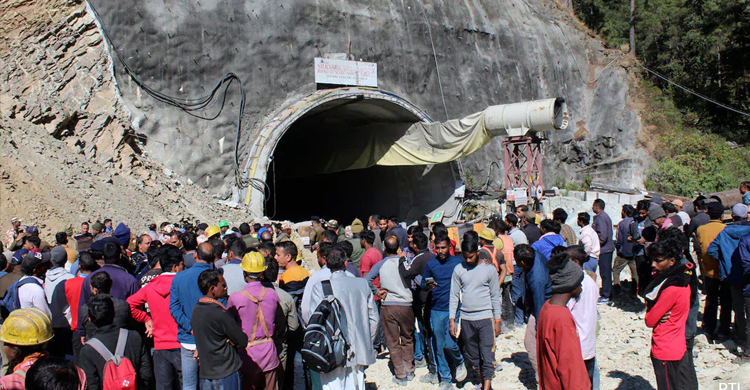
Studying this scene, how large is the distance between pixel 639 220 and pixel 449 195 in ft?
34.2

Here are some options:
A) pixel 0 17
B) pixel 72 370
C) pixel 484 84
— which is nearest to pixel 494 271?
pixel 72 370

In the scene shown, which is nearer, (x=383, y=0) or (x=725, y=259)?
(x=725, y=259)

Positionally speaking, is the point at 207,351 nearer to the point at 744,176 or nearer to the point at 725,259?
the point at 725,259

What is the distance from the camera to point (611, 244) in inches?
367

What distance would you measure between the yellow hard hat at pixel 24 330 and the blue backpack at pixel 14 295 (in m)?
2.25

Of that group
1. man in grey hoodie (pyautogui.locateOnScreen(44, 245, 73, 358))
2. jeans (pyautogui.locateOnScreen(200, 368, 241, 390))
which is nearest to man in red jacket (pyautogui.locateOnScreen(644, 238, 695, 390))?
jeans (pyautogui.locateOnScreen(200, 368, 241, 390))

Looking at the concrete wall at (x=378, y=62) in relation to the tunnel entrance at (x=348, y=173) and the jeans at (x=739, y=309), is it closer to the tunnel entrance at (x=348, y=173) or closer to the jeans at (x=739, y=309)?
the tunnel entrance at (x=348, y=173)

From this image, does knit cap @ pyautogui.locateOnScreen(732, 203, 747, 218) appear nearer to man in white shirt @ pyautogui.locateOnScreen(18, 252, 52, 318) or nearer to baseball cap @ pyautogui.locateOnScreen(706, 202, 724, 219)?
baseball cap @ pyautogui.locateOnScreen(706, 202, 724, 219)

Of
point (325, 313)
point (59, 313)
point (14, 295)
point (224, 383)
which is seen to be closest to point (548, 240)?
point (325, 313)

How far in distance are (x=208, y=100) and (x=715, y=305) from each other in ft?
39.1

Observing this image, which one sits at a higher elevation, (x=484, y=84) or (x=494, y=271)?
(x=484, y=84)

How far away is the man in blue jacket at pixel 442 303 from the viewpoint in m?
6.18

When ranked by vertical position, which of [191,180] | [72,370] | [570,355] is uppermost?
[191,180]

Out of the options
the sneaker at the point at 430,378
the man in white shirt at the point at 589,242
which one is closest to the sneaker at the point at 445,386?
the sneaker at the point at 430,378
